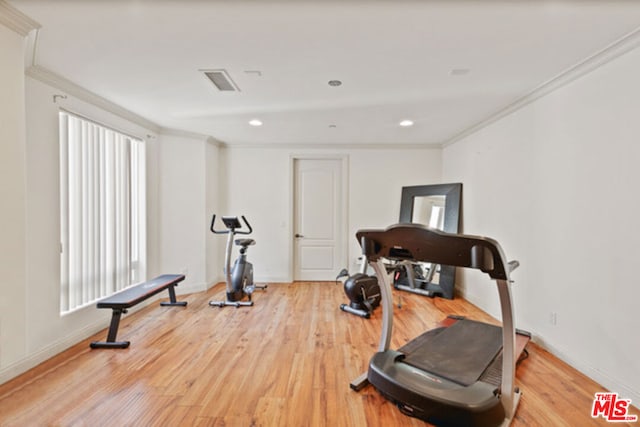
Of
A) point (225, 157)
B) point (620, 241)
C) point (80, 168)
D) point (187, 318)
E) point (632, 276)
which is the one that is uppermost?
point (225, 157)

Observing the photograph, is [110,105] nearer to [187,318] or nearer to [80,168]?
[80,168]

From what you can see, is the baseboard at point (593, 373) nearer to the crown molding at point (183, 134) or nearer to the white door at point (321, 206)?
the white door at point (321, 206)

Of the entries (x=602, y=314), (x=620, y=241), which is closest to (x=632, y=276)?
A: (x=620, y=241)

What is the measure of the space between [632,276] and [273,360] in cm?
271

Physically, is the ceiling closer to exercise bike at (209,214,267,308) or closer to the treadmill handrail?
the treadmill handrail

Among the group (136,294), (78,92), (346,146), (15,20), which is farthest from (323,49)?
(346,146)

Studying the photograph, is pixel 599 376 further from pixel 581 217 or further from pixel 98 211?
pixel 98 211

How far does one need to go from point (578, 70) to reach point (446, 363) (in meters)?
2.53

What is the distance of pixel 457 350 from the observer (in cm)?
245

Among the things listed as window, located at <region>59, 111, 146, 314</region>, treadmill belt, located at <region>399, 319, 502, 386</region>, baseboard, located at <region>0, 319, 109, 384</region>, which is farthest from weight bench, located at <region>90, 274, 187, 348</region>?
treadmill belt, located at <region>399, 319, 502, 386</region>

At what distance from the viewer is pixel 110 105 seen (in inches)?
126

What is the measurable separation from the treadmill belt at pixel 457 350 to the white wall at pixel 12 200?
109 inches
